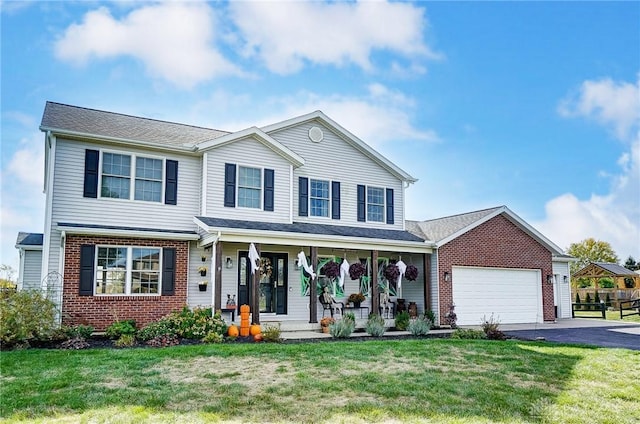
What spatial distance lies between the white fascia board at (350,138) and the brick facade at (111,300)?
5454mm

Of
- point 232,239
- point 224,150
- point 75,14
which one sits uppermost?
point 75,14

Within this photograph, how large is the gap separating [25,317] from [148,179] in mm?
5138

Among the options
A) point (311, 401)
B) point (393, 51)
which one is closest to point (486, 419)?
point (311, 401)

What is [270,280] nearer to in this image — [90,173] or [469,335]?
[90,173]

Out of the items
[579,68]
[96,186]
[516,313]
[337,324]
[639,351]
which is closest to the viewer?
[639,351]

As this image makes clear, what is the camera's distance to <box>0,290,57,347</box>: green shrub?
10445 mm

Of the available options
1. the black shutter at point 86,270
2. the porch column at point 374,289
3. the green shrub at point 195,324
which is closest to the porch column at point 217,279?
the green shrub at point 195,324

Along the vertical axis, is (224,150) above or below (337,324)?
above

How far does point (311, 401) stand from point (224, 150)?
10461mm

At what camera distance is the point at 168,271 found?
46.0 feet

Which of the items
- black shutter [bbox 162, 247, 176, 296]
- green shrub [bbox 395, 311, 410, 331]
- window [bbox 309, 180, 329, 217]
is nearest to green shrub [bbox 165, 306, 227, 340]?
black shutter [bbox 162, 247, 176, 296]

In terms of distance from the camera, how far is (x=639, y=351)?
10.8 m

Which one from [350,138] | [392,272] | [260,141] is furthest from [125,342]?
[350,138]

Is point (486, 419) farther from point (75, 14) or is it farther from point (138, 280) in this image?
point (75, 14)
